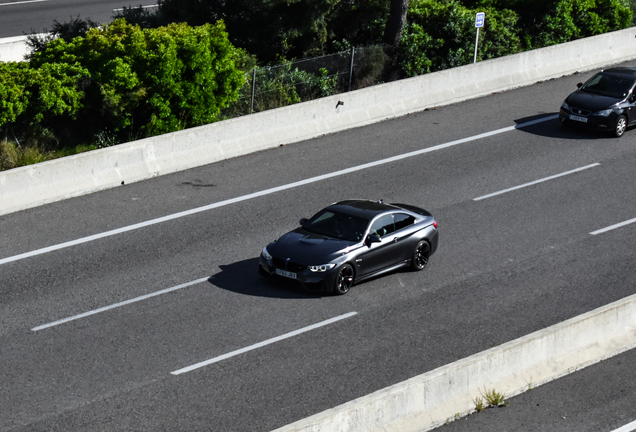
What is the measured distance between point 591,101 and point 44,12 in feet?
66.6

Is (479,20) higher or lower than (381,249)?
higher

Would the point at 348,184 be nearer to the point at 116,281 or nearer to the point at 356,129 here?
the point at 356,129

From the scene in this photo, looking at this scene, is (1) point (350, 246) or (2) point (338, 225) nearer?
(1) point (350, 246)

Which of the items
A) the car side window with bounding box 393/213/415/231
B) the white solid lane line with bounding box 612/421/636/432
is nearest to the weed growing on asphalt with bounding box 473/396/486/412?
the white solid lane line with bounding box 612/421/636/432

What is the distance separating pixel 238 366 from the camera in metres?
13.0

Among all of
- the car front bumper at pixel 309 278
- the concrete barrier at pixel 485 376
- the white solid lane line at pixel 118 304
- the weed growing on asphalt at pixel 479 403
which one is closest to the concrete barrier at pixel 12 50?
the white solid lane line at pixel 118 304

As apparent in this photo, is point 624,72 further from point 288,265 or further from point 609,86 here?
point 288,265

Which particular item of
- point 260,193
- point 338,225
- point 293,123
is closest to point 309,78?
point 293,123

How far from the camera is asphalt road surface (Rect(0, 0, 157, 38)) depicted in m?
31.4

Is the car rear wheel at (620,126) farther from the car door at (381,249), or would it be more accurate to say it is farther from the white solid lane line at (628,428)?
the white solid lane line at (628,428)

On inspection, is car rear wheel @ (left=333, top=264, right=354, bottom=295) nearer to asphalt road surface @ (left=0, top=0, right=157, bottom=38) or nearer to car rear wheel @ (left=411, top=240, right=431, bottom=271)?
car rear wheel @ (left=411, top=240, right=431, bottom=271)

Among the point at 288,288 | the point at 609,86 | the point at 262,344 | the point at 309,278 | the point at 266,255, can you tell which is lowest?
the point at 262,344

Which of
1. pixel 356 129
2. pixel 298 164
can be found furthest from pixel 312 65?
pixel 298 164

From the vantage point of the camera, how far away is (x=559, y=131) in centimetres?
2394
